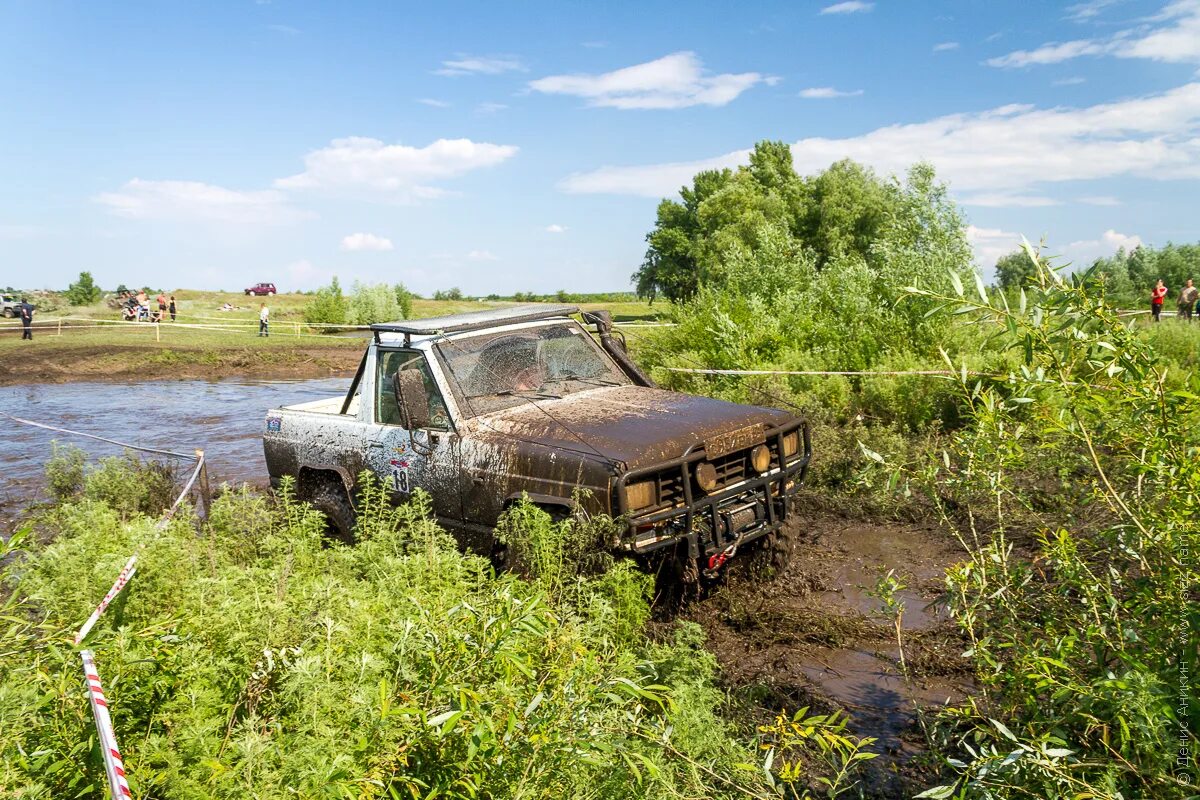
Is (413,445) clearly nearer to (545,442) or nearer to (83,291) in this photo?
(545,442)

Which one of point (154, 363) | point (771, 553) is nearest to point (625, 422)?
point (771, 553)

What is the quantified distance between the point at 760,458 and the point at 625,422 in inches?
39.0

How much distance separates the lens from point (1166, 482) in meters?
2.94

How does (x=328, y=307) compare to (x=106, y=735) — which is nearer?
(x=106, y=735)

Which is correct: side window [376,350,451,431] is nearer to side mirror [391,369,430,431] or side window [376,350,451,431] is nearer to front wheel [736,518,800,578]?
side mirror [391,369,430,431]

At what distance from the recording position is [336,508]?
22.2 feet

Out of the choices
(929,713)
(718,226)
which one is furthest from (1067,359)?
(718,226)

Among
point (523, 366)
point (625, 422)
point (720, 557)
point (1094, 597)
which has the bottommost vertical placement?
point (720, 557)

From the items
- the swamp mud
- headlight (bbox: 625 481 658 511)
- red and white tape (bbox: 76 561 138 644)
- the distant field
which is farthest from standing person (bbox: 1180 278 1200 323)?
red and white tape (bbox: 76 561 138 644)

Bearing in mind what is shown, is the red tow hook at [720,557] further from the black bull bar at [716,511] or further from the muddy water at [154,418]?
the muddy water at [154,418]

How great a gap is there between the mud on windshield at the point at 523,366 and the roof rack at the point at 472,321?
93 mm

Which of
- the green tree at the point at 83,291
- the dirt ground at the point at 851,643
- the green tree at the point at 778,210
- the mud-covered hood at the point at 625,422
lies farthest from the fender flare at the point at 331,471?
the green tree at the point at 83,291

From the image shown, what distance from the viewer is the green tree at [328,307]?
46.2 meters

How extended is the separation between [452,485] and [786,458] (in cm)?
239
